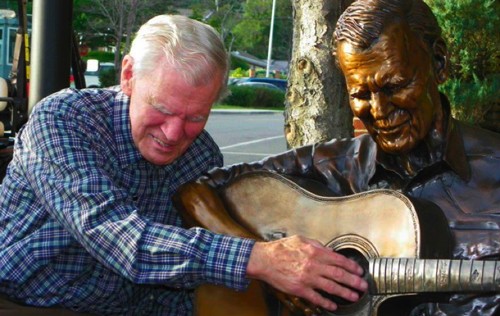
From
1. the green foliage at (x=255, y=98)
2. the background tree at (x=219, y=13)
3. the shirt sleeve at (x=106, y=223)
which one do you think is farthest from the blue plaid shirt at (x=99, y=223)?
the background tree at (x=219, y=13)

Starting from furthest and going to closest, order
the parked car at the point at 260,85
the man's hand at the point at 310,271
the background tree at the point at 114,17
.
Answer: the parked car at the point at 260,85 → the background tree at the point at 114,17 → the man's hand at the point at 310,271

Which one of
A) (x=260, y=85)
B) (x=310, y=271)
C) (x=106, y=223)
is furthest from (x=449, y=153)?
(x=260, y=85)

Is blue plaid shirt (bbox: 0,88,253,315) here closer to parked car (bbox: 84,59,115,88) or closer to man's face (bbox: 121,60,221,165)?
man's face (bbox: 121,60,221,165)

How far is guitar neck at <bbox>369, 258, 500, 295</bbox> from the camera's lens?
1.99 metres

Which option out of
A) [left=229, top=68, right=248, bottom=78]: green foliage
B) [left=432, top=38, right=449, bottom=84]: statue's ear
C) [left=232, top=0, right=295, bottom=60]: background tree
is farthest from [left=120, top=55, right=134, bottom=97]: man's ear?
[left=229, top=68, right=248, bottom=78]: green foliage

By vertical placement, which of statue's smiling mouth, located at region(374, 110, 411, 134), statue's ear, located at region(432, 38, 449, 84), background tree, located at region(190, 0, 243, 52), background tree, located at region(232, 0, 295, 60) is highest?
statue's ear, located at region(432, 38, 449, 84)

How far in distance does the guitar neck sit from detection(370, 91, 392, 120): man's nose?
342mm

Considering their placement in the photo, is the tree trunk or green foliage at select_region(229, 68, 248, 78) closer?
the tree trunk

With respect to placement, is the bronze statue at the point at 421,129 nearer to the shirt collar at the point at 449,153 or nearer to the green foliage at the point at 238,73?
→ the shirt collar at the point at 449,153

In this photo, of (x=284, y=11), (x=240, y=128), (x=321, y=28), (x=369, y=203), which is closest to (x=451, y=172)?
(x=369, y=203)

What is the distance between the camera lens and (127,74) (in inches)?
103

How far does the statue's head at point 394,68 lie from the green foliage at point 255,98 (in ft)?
98.3

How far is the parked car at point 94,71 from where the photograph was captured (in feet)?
30.4

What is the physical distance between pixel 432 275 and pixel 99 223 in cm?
82
